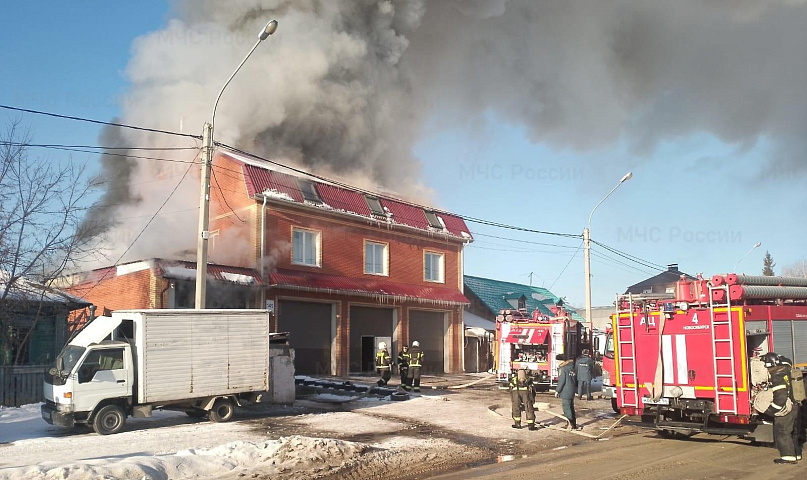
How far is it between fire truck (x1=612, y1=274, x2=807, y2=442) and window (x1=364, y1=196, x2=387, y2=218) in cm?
1694

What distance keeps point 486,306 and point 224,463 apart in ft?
93.1

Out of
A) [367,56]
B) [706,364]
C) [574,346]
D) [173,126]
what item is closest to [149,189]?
[173,126]

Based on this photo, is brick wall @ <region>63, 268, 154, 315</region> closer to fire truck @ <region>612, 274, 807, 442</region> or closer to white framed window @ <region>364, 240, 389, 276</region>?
white framed window @ <region>364, 240, 389, 276</region>

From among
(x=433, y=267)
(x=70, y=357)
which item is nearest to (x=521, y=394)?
(x=70, y=357)

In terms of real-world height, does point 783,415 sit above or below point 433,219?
below

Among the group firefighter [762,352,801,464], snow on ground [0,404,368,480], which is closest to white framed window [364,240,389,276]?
snow on ground [0,404,368,480]

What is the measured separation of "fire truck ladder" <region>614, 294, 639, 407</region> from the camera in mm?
12047

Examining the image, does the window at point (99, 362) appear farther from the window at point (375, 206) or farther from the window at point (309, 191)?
the window at point (375, 206)

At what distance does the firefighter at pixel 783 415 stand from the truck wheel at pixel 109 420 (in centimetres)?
1092

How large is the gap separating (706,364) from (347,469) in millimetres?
6130

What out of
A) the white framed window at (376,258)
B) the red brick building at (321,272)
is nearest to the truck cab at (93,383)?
the red brick building at (321,272)

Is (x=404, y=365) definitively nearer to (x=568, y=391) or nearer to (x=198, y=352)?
(x=568, y=391)

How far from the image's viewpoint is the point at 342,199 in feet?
89.5

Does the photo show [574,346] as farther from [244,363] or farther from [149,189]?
[149,189]
